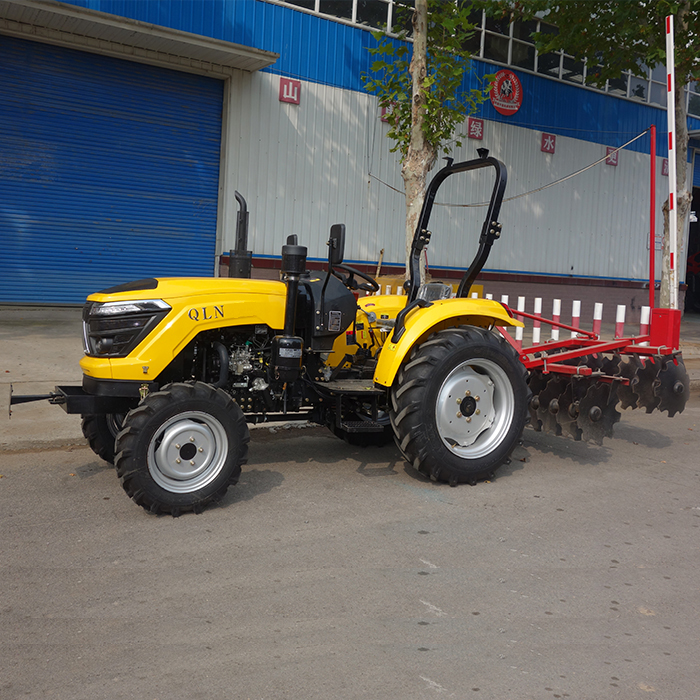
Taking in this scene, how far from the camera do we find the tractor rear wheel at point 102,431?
5027 mm

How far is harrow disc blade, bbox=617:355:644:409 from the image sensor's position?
6.09m

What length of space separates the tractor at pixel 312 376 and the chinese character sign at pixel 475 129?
12.6 metres

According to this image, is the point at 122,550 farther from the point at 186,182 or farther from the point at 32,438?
the point at 186,182

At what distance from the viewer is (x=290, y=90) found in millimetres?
14969

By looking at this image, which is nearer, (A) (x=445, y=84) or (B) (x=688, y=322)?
(A) (x=445, y=84)

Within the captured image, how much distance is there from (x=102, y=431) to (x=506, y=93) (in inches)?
627

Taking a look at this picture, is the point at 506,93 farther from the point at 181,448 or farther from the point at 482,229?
the point at 181,448

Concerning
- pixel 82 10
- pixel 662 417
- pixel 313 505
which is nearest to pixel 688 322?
pixel 662 417

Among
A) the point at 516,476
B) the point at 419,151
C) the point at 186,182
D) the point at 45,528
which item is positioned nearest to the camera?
the point at 45,528

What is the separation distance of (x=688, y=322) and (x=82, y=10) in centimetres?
1783

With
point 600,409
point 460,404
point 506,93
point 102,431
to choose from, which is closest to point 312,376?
point 460,404

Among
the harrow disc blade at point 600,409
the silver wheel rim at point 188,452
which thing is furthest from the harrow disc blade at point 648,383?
the silver wheel rim at point 188,452

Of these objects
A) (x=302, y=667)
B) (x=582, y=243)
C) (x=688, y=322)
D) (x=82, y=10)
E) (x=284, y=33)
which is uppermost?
(x=284, y=33)

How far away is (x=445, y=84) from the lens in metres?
11.9
